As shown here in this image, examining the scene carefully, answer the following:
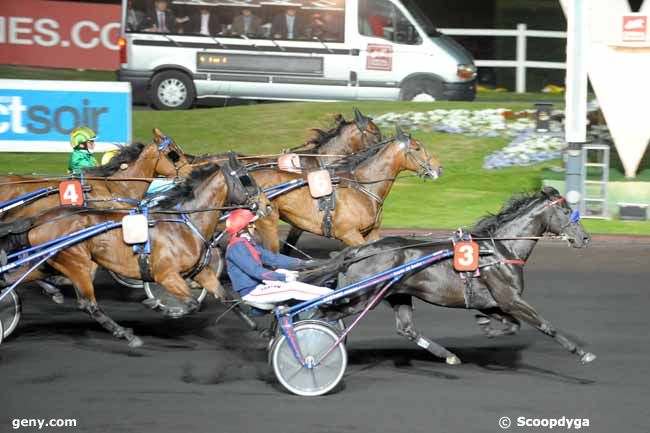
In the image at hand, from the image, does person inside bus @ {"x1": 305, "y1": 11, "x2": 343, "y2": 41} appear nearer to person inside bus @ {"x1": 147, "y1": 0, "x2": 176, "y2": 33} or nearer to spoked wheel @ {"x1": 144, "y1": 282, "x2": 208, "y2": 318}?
person inside bus @ {"x1": 147, "y1": 0, "x2": 176, "y2": 33}

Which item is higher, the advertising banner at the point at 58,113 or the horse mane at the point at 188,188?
the advertising banner at the point at 58,113

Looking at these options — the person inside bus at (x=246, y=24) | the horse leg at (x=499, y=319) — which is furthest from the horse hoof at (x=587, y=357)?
the person inside bus at (x=246, y=24)

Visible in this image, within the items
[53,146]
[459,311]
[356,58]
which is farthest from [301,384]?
[356,58]

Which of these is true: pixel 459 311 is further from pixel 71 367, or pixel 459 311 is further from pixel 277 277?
pixel 71 367

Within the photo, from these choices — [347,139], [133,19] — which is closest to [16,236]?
[347,139]

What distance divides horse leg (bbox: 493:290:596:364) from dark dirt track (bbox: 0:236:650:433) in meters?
0.22

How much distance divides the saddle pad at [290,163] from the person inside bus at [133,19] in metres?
9.47

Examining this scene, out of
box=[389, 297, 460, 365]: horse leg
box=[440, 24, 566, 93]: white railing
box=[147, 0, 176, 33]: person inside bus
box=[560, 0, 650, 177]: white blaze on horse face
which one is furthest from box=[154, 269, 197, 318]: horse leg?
box=[440, 24, 566, 93]: white railing

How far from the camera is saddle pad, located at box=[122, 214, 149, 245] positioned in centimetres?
820

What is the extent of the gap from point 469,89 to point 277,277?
12.8 metres

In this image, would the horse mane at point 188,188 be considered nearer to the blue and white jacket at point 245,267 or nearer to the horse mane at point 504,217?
the blue and white jacket at point 245,267

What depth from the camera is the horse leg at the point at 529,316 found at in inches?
298

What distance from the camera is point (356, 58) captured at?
18.9 m

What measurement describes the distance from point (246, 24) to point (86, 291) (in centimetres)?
1129
